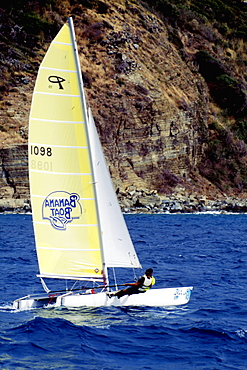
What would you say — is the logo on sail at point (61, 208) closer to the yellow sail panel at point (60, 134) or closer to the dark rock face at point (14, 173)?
the yellow sail panel at point (60, 134)

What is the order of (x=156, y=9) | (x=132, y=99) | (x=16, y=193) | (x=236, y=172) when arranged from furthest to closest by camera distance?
1. (x=156, y=9)
2. (x=236, y=172)
3. (x=132, y=99)
4. (x=16, y=193)

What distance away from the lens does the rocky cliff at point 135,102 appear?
57062 mm

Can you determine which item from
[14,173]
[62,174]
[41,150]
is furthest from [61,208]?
[14,173]

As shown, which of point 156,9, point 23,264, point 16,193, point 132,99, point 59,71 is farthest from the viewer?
point 156,9

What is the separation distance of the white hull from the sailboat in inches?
0.9

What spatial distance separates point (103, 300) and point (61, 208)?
238 cm

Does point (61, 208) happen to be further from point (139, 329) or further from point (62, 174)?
point (139, 329)

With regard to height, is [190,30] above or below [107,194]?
above

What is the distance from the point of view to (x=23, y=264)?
72.4 ft

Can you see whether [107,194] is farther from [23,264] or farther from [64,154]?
[23,264]

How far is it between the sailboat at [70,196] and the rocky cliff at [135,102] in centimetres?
3800

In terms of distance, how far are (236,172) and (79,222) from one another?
5296 centimetres

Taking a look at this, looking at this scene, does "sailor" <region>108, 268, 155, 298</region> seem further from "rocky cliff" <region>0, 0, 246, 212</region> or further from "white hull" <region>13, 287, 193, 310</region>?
"rocky cliff" <region>0, 0, 246, 212</region>

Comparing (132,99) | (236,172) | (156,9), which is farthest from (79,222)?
(156,9)
